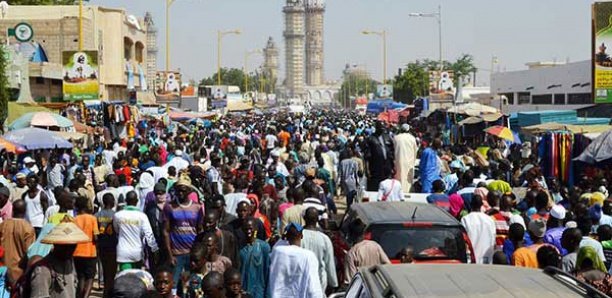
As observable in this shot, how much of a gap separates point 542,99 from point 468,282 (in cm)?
5173

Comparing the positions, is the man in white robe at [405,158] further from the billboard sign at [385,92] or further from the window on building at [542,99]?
the billboard sign at [385,92]

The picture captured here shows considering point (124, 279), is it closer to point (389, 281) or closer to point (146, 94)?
point (389, 281)

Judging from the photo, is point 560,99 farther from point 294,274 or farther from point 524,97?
point 294,274

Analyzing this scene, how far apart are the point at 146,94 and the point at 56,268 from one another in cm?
5810

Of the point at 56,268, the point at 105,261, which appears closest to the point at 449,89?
the point at 105,261

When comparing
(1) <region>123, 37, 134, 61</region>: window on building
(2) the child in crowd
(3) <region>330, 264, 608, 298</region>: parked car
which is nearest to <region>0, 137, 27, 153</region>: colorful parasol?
(2) the child in crowd

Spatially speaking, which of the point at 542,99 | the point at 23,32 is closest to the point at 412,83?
the point at 542,99

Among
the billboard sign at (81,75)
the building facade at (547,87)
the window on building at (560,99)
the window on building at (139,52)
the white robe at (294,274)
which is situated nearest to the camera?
the white robe at (294,274)

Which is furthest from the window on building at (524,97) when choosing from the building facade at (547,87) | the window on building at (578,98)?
the window on building at (578,98)

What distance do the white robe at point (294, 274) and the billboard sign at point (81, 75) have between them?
26.4m

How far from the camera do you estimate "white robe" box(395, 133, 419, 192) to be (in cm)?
1823

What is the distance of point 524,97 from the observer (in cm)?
6091

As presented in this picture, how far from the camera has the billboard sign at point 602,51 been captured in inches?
1021

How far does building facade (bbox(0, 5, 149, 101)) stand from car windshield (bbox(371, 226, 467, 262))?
31.1 metres
